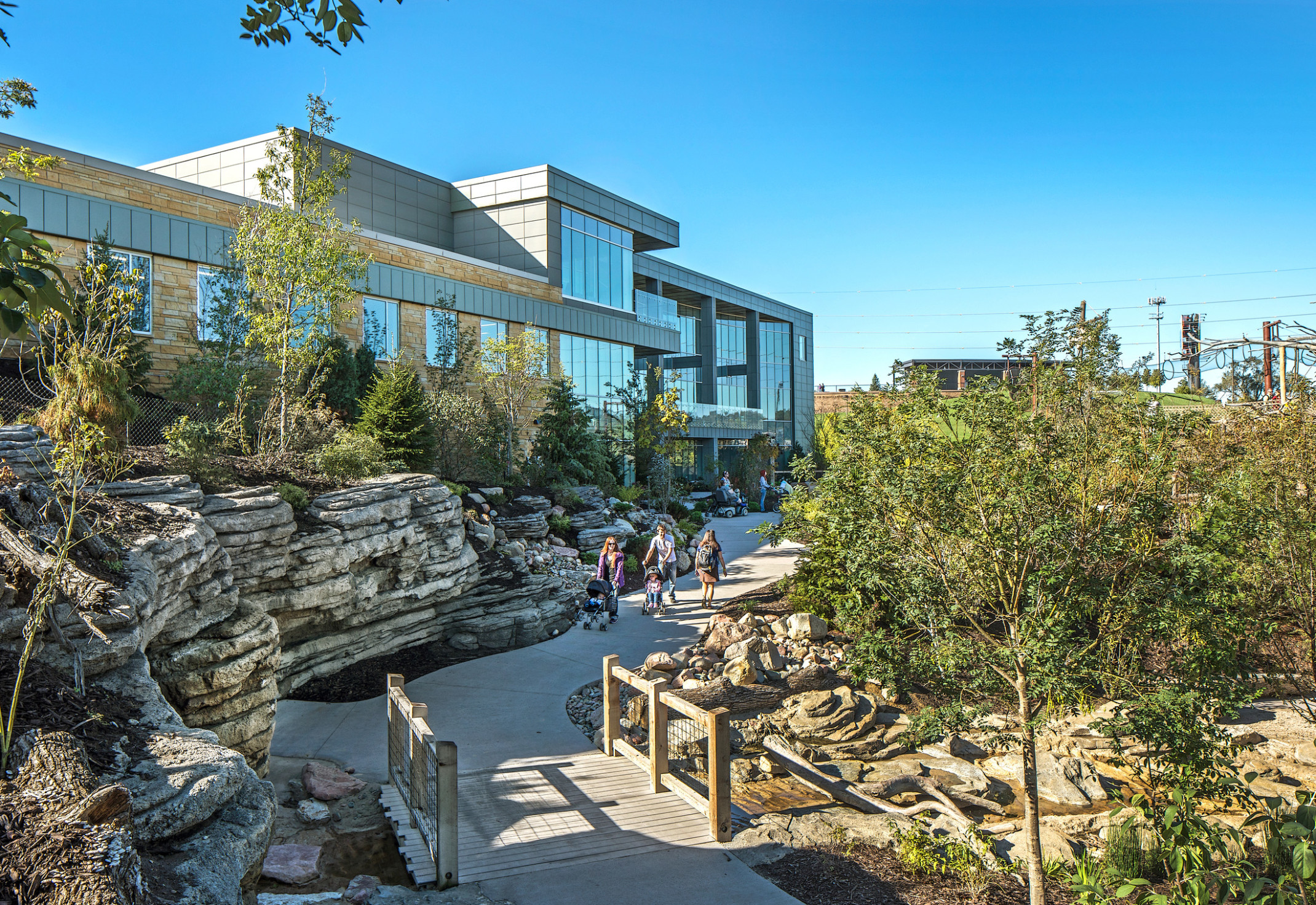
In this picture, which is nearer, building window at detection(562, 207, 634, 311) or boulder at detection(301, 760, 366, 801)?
boulder at detection(301, 760, 366, 801)

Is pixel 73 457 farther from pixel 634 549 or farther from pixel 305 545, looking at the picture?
pixel 634 549

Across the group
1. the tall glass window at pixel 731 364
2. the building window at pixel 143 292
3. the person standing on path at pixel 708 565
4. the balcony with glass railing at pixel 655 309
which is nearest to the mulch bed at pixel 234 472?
the building window at pixel 143 292

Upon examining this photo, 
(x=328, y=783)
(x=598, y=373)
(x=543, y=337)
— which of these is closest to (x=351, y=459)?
(x=328, y=783)

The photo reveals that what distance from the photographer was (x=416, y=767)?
684cm

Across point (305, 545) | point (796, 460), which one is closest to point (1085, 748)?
point (796, 460)

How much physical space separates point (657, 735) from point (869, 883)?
2.32 m

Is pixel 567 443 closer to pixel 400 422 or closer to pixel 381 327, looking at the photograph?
pixel 381 327

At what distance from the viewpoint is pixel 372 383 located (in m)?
20.2

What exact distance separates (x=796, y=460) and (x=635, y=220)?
83.4 ft

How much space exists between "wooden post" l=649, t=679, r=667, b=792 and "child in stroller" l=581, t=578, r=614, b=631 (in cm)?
611

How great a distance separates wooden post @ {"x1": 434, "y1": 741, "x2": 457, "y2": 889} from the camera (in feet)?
19.4

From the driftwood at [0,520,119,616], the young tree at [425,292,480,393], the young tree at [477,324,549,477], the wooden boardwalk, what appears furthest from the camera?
the young tree at [425,292,480,393]

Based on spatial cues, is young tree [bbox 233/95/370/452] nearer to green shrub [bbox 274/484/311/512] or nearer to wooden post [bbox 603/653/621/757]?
green shrub [bbox 274/484/311/512]

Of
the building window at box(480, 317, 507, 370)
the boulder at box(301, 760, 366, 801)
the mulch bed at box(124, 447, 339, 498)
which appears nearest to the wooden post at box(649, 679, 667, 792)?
the boulder at box(301, 760, 366, 801)
